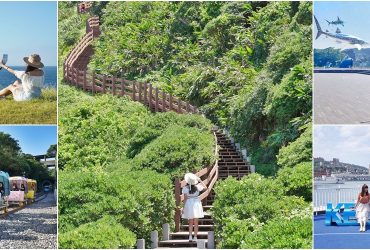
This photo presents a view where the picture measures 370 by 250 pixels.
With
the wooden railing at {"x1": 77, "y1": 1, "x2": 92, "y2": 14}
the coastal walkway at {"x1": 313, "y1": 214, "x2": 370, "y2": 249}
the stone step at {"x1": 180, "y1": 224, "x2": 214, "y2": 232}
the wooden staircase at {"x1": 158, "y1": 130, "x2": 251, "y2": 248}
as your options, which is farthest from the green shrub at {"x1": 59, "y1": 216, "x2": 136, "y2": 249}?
the wooden railing at {"x1": 77, "y1": 1, "x2": 92, "y2": 14}

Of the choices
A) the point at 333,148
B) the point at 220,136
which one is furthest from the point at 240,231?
the point at 220,136

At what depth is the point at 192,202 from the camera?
1347 cm

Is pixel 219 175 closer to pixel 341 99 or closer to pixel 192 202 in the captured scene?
pixel 192 202

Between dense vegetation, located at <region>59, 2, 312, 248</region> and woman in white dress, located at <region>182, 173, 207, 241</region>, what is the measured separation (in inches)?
10.4

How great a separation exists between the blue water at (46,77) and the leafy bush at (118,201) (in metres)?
1.43

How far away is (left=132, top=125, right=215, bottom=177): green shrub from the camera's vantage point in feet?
47.5

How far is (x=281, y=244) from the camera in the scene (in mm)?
12336

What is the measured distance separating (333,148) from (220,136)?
3.28 metres

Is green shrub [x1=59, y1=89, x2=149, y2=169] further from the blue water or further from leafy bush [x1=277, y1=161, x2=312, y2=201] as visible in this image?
leafy bush [x1=277, y1=161, x2=312, y2=201]

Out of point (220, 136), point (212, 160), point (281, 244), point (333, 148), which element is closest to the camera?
point (281, 244)

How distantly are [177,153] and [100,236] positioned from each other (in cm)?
283

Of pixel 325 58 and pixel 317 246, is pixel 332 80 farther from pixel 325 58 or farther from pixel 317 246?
pixel 317 246

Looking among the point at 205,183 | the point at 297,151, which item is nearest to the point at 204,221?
the point at 205,183

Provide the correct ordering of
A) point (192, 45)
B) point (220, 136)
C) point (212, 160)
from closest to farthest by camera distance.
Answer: point (212, 160), point (220, 136), point (192, 45)
